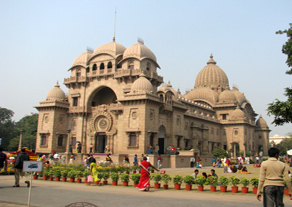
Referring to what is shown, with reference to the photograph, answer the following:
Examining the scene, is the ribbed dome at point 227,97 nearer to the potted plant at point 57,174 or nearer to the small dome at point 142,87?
the small dome at point 142,87

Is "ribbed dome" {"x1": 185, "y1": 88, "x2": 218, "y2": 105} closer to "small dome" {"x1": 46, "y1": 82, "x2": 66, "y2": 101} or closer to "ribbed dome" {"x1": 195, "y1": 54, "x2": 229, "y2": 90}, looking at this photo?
"ribbed dome" {"x1": 195, "y1": 54, "x2": 229, "y2": 90}

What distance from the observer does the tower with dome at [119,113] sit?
36.3 m

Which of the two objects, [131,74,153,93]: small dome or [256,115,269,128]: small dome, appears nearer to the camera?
[131,74,153,93]: small dome

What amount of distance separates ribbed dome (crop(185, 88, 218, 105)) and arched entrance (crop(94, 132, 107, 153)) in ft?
90.8

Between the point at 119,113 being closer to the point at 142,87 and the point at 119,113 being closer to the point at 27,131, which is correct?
the point at 142,87

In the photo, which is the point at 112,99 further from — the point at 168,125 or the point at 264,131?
the point at 264,131

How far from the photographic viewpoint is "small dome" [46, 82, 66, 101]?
45469 mm

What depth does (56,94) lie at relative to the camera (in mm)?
45688

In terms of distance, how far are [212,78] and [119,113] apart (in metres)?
37.2

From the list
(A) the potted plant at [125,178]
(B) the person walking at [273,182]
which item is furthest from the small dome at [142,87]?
(B) the person walking at [273,182]

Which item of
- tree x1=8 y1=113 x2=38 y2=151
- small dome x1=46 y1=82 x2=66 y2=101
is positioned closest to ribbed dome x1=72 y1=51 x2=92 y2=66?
small dome x1=46 y1=82 x2=66 y2=101

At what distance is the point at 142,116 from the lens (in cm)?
3559

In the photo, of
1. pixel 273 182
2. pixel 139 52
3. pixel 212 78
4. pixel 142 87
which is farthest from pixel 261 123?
pixel 273 182

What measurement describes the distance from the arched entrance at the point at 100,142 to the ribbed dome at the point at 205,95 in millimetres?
27672
